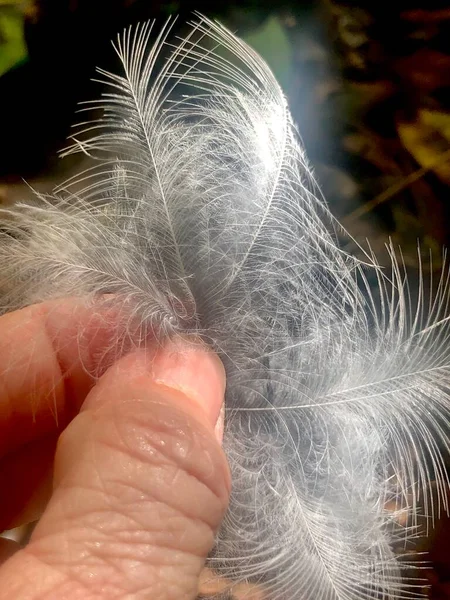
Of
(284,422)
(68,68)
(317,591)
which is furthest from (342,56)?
(317,591)

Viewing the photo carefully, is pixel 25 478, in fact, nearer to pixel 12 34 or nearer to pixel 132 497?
pixel 132 497

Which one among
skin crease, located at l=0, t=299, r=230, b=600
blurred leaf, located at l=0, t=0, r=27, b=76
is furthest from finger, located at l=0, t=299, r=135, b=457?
blurred leaf, located at l=0, t=0, r=27, b=76

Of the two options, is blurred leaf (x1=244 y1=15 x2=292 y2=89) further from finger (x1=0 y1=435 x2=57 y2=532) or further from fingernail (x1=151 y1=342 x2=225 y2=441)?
finger (x1=0 y1=435 x2=57 y2=532)

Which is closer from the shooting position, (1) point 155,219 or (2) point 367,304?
(1) point 155,219

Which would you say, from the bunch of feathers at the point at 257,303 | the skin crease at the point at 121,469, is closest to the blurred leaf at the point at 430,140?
the bunch of feathers at the point at 257,303

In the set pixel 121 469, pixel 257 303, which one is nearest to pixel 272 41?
pixel 257 303

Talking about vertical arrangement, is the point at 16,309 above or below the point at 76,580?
above

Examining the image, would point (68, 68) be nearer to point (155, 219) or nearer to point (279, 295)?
point (155, 219)

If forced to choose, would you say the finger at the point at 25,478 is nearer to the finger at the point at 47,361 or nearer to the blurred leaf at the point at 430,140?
the finger at the point at 47,361
